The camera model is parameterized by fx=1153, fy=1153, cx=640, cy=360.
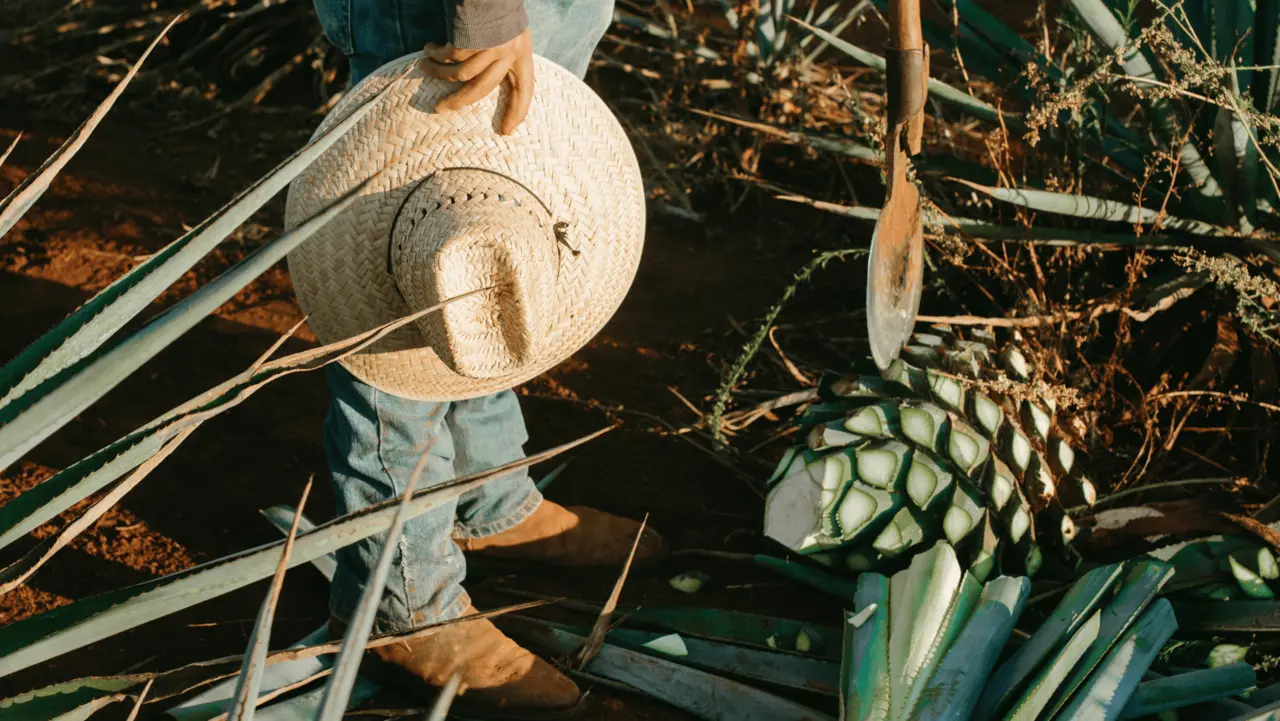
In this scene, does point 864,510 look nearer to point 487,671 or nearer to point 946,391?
point 946,391

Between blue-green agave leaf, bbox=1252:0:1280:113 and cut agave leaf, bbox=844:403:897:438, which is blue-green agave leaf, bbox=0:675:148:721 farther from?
blue-green agave leaf, bbox=1252:0:1280:113

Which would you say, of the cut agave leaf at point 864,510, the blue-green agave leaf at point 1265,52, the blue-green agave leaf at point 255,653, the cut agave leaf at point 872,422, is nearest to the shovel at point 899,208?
the cut agave leaf at point 872,422

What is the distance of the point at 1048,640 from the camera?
165cm

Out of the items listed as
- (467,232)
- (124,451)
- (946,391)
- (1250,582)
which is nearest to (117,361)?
(124,451)

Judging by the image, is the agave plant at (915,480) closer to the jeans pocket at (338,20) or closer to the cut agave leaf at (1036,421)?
the cut agave leaf at (1036,421)

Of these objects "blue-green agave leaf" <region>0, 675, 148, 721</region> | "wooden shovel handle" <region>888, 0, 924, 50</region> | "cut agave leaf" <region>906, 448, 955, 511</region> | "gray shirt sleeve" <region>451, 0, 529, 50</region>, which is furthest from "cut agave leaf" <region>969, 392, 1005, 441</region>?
"blue-green agave leaf" <region>0, 675, 148, 721</region>

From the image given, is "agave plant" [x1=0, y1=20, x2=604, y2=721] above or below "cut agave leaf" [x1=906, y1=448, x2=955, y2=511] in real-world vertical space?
above

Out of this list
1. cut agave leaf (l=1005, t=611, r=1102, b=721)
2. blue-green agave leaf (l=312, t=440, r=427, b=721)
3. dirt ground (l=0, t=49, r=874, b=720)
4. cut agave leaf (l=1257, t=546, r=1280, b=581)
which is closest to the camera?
blue-green agave leaf (l=312, t=440, r=427, b=721)

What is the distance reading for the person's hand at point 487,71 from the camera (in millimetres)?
1463

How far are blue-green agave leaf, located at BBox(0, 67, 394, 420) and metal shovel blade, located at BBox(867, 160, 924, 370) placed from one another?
102 cm

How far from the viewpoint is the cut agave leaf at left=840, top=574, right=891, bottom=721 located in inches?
62.1

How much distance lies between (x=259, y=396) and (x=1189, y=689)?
77.4 inches

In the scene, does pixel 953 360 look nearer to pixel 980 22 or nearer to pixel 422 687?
pixel 980 22

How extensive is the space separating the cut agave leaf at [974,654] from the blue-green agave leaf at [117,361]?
107 centimetres
